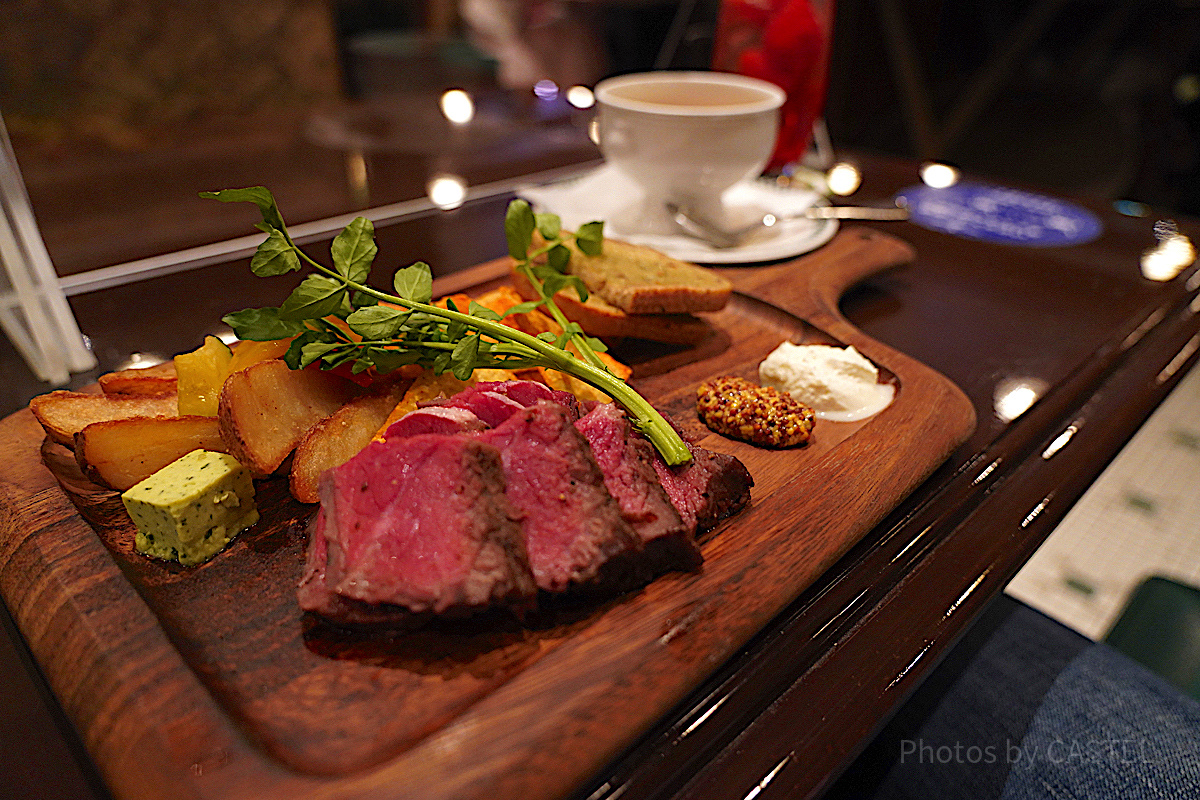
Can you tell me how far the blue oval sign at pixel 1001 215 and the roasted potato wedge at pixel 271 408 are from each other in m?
2.15

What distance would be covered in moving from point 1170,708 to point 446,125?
361 centimetres

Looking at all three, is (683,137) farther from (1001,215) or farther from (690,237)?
(1001,215)

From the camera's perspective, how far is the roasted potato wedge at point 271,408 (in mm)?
1089

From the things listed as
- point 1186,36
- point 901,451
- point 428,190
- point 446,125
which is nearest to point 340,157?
point 446,125

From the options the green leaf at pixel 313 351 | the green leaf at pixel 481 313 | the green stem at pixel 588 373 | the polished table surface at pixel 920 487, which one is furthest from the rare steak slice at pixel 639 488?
the green leaf at pixel 313 351

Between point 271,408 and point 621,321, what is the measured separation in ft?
2.42

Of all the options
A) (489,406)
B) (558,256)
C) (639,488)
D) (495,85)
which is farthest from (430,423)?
(495,85)

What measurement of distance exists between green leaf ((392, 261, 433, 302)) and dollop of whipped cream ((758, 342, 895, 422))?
0.69m

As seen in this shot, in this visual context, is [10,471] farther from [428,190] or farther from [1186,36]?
[1186,36]

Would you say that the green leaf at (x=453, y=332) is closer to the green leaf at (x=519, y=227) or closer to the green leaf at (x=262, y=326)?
the green leaf at (x=262, y=326)

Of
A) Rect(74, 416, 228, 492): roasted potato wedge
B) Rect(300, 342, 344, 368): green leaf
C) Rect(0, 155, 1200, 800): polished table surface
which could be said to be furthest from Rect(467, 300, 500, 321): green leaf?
Rect(0, 155, 1200, 800): polished table surface

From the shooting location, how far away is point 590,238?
5.53ft

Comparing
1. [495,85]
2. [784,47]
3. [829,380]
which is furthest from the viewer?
[495,85]

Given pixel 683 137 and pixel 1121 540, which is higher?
pixel 683 137
